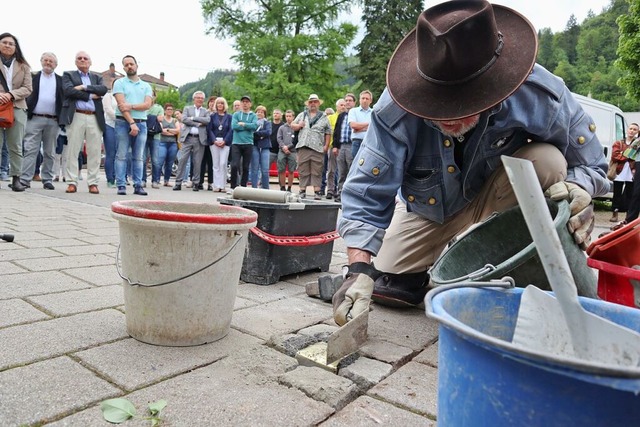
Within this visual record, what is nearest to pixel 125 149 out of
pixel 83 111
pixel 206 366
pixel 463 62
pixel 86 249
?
pixel 83 111

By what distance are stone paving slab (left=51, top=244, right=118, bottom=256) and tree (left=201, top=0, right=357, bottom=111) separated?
67.8 ft

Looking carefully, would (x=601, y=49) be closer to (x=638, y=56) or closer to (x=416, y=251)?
(x=638, y=56)

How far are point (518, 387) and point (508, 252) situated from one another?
152 centimetres

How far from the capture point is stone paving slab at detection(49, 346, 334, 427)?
133 centimetres

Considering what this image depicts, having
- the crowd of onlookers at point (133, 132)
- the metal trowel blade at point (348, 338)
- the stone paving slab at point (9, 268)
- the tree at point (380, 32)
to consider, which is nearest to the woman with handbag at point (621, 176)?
the crowd of onlookers at point (133, 132)

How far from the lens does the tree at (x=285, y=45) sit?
77.9ft

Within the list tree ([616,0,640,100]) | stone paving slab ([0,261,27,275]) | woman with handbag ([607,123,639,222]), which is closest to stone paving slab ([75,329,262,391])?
stone paving slab ([0,261,27,275])

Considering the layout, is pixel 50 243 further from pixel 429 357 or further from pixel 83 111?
pixel 83 111

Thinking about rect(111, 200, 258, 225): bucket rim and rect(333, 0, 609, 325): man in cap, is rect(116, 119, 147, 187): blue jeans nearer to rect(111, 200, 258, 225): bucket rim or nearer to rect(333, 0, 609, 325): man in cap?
rect(333, 0, 609, 325): man in cap

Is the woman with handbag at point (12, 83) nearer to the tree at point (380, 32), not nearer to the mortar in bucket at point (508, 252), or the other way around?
the mortar in bucket at point (508, 252)

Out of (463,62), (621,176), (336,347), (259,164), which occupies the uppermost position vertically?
(463,62)

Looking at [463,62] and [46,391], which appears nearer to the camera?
[46,391]

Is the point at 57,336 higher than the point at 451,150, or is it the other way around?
the point at 451,150

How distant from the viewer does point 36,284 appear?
250 centimetres
